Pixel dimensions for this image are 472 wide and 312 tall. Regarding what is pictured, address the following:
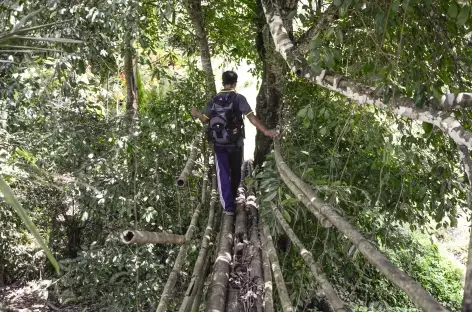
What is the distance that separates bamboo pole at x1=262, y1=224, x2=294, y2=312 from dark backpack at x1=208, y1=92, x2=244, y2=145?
3.07ft

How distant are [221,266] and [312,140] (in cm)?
154

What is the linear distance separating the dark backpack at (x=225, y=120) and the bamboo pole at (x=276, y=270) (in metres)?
0.94

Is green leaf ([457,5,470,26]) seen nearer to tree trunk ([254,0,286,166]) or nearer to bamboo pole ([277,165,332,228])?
bamboo pole ([277,165,332,228])

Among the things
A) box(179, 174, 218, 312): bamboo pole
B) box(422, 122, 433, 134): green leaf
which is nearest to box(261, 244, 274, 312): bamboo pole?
box(179, 174, 218, 312): bamboo pole

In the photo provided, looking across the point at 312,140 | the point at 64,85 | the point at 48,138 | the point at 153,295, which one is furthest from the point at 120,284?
the point at 312,140

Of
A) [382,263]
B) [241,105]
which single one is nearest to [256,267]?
[241,105]

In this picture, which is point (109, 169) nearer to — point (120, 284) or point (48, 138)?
point (48, 138)

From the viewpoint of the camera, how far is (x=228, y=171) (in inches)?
171

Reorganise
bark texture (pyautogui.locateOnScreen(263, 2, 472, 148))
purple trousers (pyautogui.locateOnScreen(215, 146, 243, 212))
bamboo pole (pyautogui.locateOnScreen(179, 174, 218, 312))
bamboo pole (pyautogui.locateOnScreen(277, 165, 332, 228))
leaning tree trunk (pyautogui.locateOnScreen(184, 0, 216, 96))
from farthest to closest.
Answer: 1. leaning tree trunk (pyautogui.locateOnScreen(184, 0, 216, 96))
2. purple trousers (pyautogui.locateOnScreen(215, 146, 243, 212))
3. bamboo pole (pyautogui.locateOnScreen(179, 174, 218, 312))
4. bamboo pole (pyautogui.locateOnScreen(277, 165, 332, 228))
5. bark texture (pyautogui.locateOnScreen(263, 2, 472, 148))

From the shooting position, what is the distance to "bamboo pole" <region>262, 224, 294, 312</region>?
89.8 inches

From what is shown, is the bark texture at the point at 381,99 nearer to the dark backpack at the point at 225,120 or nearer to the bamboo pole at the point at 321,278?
the bamboo pole at the point at 321,278

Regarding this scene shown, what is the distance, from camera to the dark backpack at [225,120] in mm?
3968

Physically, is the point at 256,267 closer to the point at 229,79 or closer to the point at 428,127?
the point at 428,127

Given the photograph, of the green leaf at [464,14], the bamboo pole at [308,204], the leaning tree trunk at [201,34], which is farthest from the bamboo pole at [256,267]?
the green leaf at [464,14]
